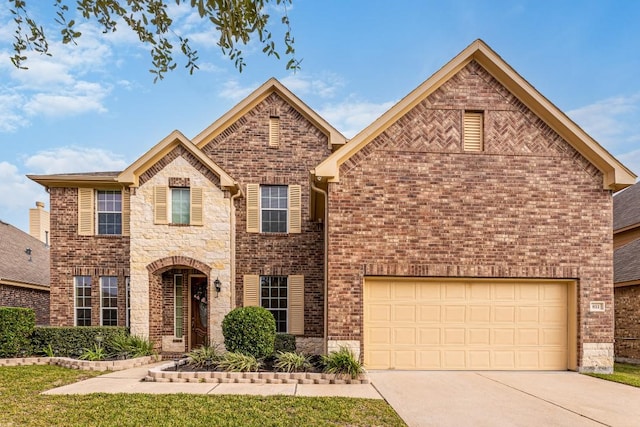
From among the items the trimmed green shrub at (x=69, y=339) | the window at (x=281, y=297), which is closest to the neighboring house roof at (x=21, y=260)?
the trimmed green shrub at (x=69, y=339)

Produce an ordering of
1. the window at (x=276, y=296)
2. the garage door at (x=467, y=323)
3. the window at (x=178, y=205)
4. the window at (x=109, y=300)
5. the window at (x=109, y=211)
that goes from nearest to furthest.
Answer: the garage door at (x=467, y=323)
the window at (x=178, y=205)
the window at (x=276, y=296)
the window at (x=109, y=300)
the window at (x=109, y=211)

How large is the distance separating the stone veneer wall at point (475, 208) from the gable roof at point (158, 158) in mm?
4147

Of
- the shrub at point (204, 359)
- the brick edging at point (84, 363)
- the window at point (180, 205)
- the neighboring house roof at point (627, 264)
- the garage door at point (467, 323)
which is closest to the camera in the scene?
the shrub at point (204, 359)

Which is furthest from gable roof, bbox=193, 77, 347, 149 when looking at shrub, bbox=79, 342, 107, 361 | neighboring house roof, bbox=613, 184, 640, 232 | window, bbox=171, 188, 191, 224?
neighboring house roof, bbox=613, 184, 640, 232

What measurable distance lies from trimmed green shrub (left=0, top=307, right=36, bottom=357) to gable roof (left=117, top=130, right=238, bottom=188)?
467 centimetres

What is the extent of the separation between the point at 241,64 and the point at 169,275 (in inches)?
368

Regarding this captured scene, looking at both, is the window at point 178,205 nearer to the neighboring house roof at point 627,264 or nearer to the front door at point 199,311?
the front door at point 199,311

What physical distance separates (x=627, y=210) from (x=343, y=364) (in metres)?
16.4

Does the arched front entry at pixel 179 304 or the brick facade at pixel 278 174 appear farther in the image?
the brick facade at pixel 278 174

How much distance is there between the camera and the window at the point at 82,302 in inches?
523

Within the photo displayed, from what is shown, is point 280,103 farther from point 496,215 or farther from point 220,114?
point 496,215

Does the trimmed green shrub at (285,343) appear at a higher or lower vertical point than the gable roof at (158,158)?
lower

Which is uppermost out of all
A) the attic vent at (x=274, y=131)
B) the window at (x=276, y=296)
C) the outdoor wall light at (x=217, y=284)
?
the attic vent at (x=274, y=131)

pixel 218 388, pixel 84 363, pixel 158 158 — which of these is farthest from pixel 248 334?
pixel 158 158
